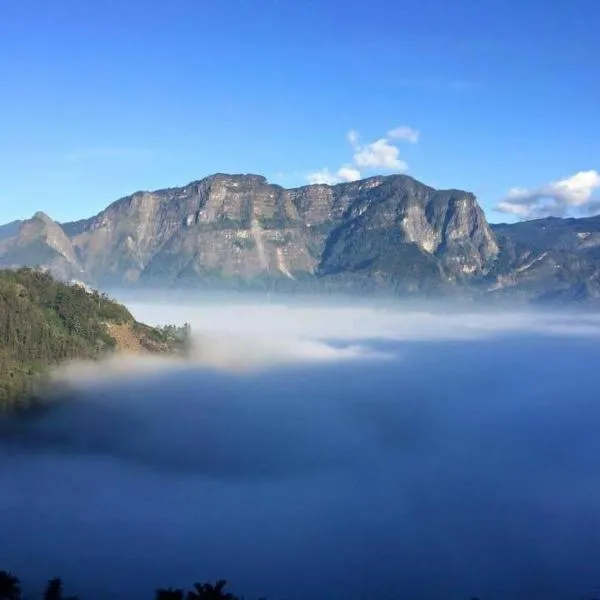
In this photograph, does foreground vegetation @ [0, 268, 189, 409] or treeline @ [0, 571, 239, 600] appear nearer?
treeline @ [0, 571, 239, 600]

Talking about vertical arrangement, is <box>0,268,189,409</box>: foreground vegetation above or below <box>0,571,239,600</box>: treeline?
above

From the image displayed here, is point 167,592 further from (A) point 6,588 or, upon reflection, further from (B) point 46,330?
(B) point 46,330

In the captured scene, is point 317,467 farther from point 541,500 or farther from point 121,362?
point 121,362

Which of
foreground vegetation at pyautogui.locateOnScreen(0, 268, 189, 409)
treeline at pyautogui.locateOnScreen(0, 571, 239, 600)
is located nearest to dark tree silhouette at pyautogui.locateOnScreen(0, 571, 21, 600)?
treeline at pyautogui.locateOnScreen(0, 571, 239, 600)

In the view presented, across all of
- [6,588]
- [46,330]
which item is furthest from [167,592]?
[46,330]

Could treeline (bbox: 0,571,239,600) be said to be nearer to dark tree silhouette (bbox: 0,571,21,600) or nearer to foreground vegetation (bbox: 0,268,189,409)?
dark tree silhouette (bbox: 0,571,21,600)

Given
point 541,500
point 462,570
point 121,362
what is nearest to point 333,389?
point 121,362

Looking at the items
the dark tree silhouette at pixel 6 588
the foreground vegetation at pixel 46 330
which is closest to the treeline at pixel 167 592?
the dark tree silhouette at pixel 6 588

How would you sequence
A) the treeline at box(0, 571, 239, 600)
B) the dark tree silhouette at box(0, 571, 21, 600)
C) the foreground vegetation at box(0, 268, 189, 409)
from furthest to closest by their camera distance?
the foreground vegetation at box(0, 268, 189, 409), the dark tree silhouette at box(0, 571, 21, 600), the treeline at box(0, 571, 239, 600)

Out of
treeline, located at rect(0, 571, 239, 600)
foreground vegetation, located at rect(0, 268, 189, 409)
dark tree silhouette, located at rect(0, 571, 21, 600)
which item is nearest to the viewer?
treeline, located at rect(0, 571, 239, 600)
